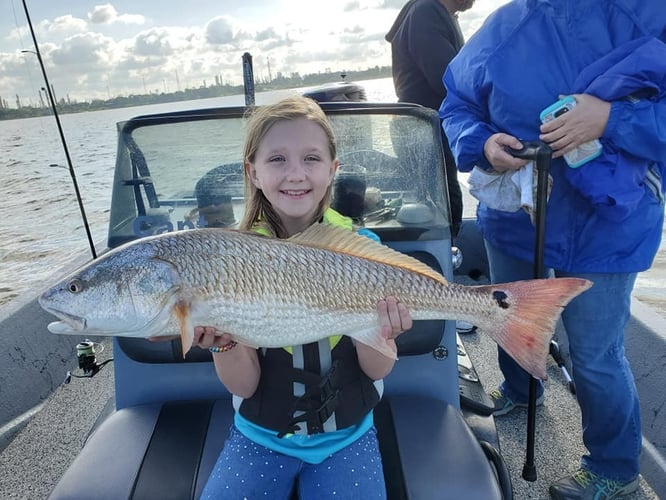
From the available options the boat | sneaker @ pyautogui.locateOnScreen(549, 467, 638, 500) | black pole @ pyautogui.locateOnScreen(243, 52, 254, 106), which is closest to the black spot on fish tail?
the boat

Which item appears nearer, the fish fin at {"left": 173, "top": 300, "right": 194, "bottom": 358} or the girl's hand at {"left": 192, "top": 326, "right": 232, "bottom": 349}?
the fish fin at {"left": 173, "top": 300, "right": 194, "bottom": 358}

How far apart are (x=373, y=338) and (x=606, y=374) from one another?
135 cm

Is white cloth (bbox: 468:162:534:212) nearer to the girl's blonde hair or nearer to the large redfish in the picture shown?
the large redfish

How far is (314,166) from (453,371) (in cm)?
136

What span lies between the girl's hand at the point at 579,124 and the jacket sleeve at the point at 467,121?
1.24 feet

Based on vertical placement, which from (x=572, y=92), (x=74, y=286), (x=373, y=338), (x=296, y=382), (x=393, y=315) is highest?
(x=572, y=92)

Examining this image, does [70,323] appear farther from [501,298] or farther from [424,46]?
[424,46]

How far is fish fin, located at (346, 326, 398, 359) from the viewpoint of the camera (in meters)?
1.84

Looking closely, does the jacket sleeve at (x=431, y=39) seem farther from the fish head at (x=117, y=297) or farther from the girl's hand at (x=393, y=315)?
the fish head at (x=117, y=297)

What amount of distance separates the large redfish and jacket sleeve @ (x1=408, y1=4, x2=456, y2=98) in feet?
9.57

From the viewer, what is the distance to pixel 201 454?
2.13 metres

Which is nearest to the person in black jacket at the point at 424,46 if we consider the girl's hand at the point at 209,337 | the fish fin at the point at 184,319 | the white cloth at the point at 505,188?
the white cloth at the point at 505,188

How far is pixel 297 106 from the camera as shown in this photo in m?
2.18

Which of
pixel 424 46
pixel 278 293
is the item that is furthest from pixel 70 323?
pixel 424 46
